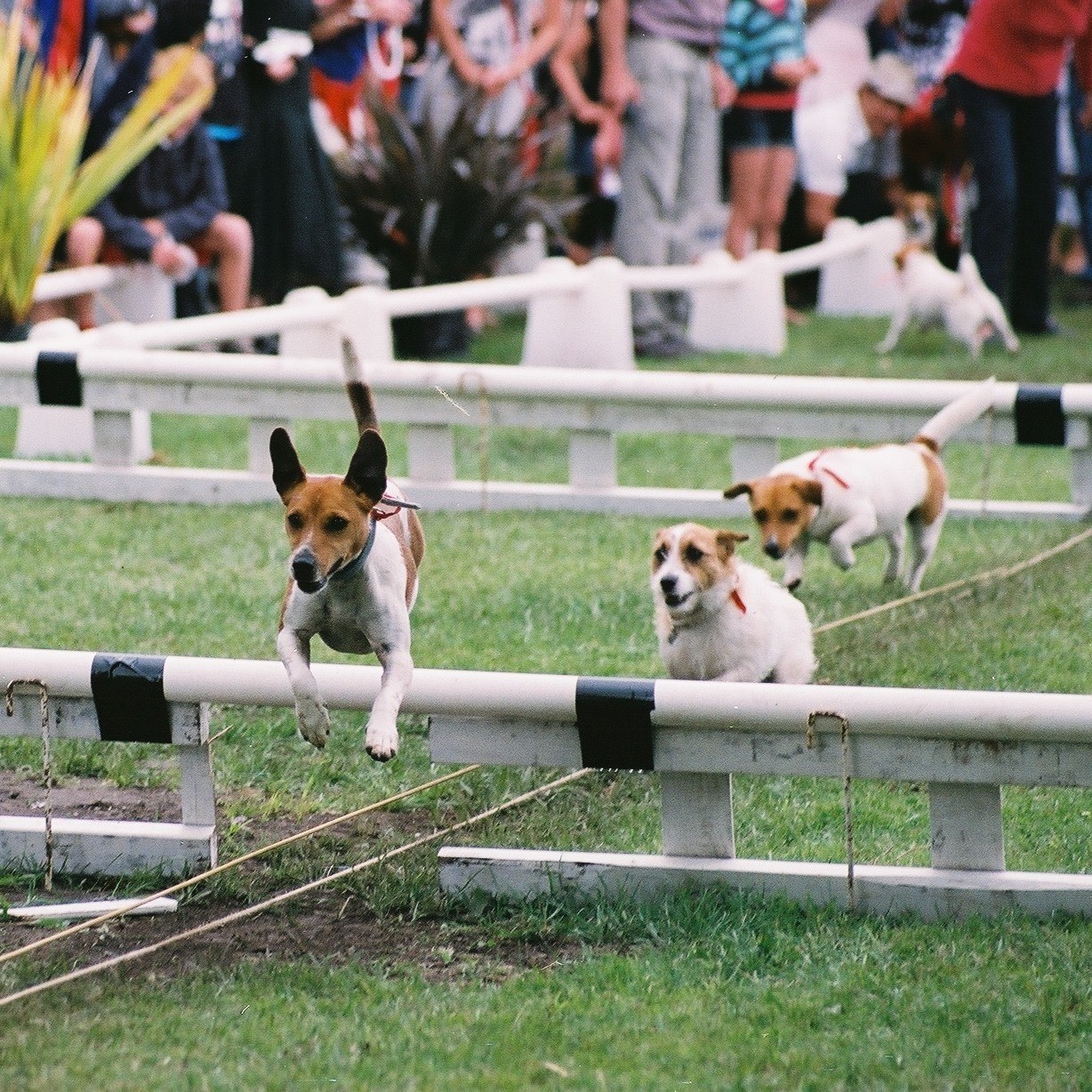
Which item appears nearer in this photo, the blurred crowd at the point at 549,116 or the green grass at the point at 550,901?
the green grass at the point at 550,901

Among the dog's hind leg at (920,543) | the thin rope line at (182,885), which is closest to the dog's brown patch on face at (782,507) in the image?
the dog's hind leg at (920,543)

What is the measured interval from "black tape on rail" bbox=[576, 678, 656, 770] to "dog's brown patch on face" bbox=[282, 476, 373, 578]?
3.21 feet

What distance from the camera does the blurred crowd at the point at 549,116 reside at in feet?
39.0

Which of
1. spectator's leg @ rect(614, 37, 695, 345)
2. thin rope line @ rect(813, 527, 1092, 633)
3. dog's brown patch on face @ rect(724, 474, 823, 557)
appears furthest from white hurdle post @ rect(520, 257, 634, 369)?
dog's brown patch on face @ rect(724, 474, 823, 557)

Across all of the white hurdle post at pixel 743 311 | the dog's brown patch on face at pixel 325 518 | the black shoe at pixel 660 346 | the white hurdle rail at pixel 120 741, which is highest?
the white hurdle post at pixel 743 311

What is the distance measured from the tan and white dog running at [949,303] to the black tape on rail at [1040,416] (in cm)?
512

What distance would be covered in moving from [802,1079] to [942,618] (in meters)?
3.52

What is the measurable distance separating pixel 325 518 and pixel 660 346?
9675mm

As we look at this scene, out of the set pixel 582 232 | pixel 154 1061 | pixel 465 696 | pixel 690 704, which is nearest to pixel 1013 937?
pixel 690 704

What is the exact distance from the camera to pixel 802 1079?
368cm

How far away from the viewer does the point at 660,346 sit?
13.2 metres

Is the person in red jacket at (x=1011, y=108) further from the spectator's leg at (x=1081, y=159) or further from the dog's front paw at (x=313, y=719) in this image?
the dog's front paw at (x=313, y=719)

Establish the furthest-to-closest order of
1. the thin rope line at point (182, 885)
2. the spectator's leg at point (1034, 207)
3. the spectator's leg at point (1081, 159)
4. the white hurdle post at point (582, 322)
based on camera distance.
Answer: the spectator's leg at point (1081, 159)
the spectator's leg at point (1034, 207)
the white hurdle post at point (582, 322)
the thin rope line at point (182, 885)

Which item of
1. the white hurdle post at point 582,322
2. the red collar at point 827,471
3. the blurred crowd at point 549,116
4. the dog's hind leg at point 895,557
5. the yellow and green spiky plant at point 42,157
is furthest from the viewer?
the blurred crowd at point 549,116
